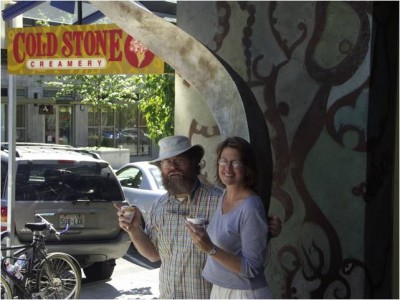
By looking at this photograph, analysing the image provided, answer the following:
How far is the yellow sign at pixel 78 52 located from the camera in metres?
6.99

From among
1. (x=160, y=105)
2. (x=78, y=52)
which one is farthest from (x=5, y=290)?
(x=160, y=105)

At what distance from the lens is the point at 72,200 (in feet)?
25.6

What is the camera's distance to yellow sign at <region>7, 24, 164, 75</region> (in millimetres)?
6988

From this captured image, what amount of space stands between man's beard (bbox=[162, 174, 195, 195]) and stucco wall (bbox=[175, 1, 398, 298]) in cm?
49

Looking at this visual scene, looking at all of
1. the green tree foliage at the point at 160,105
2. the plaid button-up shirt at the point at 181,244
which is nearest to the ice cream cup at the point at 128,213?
the plaid button-up shirt at the point at 181,244

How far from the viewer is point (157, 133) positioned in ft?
31.9

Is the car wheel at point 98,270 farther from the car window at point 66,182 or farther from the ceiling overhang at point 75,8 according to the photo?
the ceiling overhang at point 75,8

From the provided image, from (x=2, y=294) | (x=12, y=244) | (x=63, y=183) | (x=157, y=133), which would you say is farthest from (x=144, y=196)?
(x=2, y=294)

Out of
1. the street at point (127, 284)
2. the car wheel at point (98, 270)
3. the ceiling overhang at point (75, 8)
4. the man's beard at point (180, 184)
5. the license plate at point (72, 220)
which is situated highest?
the ceiling overhang at point (75, 8)

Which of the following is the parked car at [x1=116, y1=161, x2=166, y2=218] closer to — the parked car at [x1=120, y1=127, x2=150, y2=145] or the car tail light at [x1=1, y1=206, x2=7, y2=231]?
the car tail light at [x1=1, y1=206, x2=7, y2=231]

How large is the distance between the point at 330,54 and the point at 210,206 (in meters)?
1.09

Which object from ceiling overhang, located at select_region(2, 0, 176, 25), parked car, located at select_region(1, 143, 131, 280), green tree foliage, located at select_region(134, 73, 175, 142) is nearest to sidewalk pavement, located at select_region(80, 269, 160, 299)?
parked car, located at select_region(1, 143, 131, 280)

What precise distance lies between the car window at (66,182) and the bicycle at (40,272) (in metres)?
0.69

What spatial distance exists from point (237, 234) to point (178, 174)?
57 centimetres
